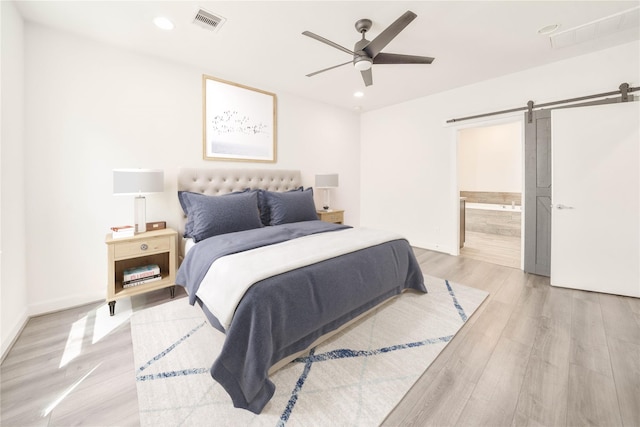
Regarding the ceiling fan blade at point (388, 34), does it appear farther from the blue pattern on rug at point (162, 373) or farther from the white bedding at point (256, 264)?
the blue pattern on rug at point (162, 373)

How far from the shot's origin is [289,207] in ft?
11.0

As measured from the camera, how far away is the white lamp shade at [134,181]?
2.38 metres

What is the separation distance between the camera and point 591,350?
72.6 inches

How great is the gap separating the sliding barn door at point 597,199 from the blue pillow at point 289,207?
9.80 feet

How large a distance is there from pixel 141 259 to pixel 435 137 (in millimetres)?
4566

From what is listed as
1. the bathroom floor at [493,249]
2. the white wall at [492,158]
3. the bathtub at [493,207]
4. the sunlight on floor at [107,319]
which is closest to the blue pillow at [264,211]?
the sunlight on floor at [107,319]

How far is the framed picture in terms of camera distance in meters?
3.34

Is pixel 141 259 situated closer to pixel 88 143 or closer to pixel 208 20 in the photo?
pixel 88 143

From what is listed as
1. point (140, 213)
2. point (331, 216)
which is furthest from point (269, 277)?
point (331, 216)

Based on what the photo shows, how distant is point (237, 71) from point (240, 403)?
3.53 m

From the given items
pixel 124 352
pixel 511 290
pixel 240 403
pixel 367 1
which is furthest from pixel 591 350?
pixel 124 352

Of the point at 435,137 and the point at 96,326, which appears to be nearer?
the point at 96,326

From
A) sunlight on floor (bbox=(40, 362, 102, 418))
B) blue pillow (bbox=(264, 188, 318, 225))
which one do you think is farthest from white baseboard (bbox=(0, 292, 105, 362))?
blue pillow (bbox=(264, 188, 318, 225))

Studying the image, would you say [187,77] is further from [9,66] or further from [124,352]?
[124,352]
